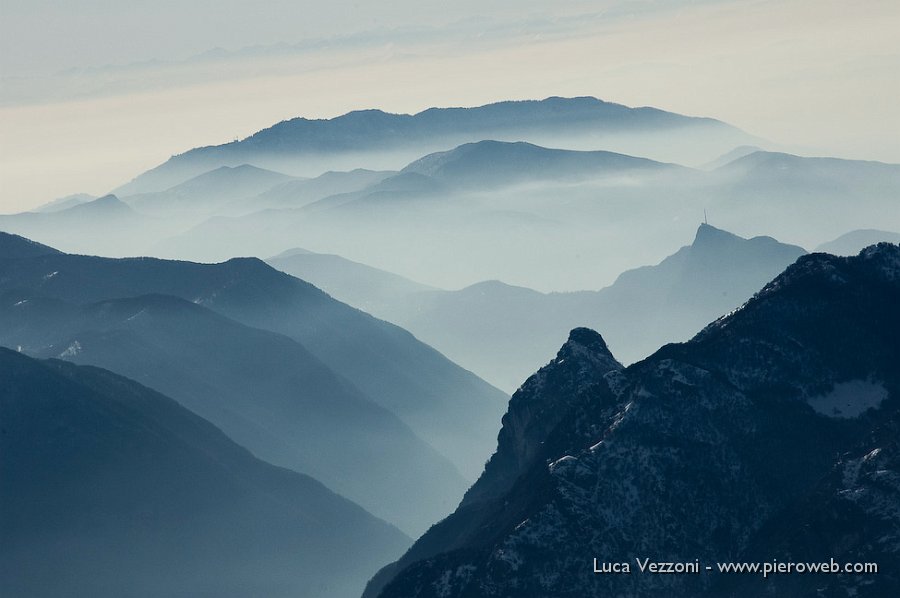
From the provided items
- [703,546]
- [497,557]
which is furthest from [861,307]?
[497,557]

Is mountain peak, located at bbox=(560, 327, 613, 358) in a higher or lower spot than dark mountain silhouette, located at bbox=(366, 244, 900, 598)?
higher

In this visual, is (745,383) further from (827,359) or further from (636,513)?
(636,513)

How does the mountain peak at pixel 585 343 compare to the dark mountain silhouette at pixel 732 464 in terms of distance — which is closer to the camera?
the dark mountain silhouette at pixel 732 464

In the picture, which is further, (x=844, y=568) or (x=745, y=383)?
(x=745, y=383)

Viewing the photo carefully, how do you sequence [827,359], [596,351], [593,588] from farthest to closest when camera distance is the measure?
[596,351], [827,359], [593,588]

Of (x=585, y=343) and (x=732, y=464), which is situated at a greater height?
(x=585, y=343)

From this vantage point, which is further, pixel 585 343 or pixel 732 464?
pixel 585 343

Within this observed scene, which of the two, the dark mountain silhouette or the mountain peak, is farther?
the mountain peak

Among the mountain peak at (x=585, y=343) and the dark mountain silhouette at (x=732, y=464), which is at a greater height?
the mountain peak at (x=585, y=343)
